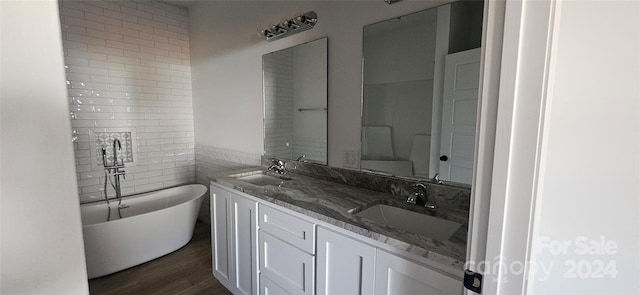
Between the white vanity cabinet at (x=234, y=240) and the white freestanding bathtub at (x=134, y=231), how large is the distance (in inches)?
29.2

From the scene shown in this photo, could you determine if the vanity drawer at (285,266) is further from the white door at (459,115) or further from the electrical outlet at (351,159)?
the white door at (459,115)

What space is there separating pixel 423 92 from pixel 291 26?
1146 mm

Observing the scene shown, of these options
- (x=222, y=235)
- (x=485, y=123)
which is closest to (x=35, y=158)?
(x=485, y=123)

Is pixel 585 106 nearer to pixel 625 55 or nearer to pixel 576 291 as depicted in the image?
pixel 625 55

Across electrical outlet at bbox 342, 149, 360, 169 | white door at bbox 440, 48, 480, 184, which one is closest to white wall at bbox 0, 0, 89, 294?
white door at bbox 440, 48, 480, 184

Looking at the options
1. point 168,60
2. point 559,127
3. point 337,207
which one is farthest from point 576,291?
point 168,60

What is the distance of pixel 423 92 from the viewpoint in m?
1.59

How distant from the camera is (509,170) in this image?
0.58 meters

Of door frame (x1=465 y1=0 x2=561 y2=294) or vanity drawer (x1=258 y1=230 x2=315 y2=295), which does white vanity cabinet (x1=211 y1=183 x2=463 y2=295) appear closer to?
vanity drawer (x1=258 y1=230 x2=315 y2=295)

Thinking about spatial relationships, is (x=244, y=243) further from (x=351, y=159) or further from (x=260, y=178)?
(x=351, y=159)

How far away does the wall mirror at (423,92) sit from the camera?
1430 millimetres

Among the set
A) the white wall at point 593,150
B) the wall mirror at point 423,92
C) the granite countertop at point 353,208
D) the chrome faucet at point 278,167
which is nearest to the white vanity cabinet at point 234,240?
the granite countertop at point 353,208

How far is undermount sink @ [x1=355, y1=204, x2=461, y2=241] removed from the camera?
4.43ft

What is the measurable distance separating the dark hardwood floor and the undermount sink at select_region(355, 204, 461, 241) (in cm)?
144
